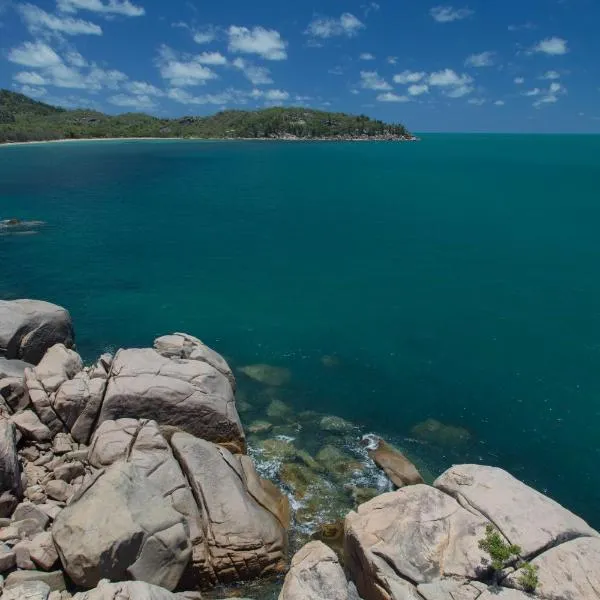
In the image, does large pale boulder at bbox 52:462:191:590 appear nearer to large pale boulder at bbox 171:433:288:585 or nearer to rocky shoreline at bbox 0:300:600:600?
rocky shoreline at bbox 0:300:600:600

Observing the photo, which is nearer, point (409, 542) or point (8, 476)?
point (409, 542)

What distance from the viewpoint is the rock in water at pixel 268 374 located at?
32.6 metres

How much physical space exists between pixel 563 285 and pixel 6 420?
47.2 m

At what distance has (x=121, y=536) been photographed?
627 inches

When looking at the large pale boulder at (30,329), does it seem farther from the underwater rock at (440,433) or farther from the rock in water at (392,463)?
the underwater rock at (440,433)

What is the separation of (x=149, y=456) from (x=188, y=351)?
345 inches

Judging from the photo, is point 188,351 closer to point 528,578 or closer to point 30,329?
point 30,329

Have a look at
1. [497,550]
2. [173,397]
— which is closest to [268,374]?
[173,397]

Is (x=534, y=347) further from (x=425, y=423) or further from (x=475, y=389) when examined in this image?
(x=425, y=423)

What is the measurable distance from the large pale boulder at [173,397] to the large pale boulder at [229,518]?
222 cm

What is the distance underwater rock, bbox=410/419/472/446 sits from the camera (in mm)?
27469

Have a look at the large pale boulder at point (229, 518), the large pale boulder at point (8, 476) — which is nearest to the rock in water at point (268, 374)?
the large pale boulder at point (229, 518)

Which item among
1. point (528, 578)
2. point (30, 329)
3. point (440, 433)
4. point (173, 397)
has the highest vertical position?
point (30, 329)

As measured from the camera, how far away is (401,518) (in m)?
16.5
